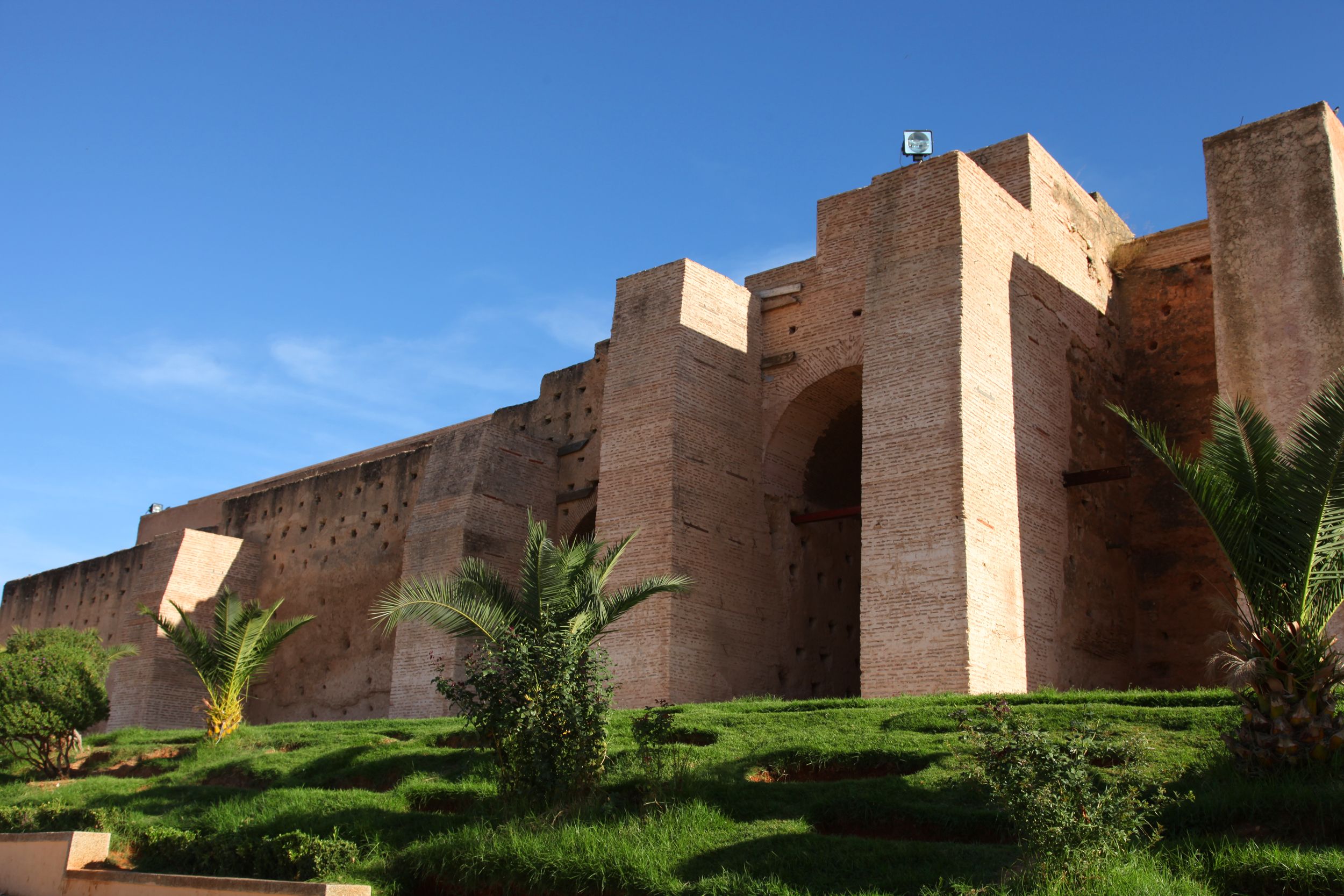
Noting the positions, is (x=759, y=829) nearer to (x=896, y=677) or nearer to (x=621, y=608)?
(x=621, y=608)

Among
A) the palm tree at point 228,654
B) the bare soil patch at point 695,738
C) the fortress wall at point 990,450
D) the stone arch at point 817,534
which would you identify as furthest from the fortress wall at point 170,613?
the fortress wall at point 990,450

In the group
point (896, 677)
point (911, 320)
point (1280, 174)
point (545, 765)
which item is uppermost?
point (1280, 174)

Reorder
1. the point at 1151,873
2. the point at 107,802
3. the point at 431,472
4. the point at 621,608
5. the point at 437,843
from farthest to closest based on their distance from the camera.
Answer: the point at 431,472, the point at 107,802, the point at 621,608, the point at 437,843, the point at 1151,873

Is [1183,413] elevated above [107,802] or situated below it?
above

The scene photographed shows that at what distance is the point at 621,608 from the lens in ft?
29.8

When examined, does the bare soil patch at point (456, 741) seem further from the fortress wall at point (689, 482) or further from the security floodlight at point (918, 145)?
the security floodlight at point (918, 145)

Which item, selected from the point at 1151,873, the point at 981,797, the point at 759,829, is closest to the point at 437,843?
the point at 759,829

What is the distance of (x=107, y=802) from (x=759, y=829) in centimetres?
592

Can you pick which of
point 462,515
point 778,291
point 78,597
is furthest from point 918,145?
point 78,597

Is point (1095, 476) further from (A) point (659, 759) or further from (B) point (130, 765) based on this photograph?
(B) point (130, 765)

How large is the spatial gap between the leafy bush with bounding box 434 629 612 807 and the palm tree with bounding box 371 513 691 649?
0.45 meters

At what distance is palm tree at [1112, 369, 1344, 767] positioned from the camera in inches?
264

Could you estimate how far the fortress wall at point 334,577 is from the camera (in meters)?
17.2

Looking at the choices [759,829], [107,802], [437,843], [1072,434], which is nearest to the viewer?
[759,829]
